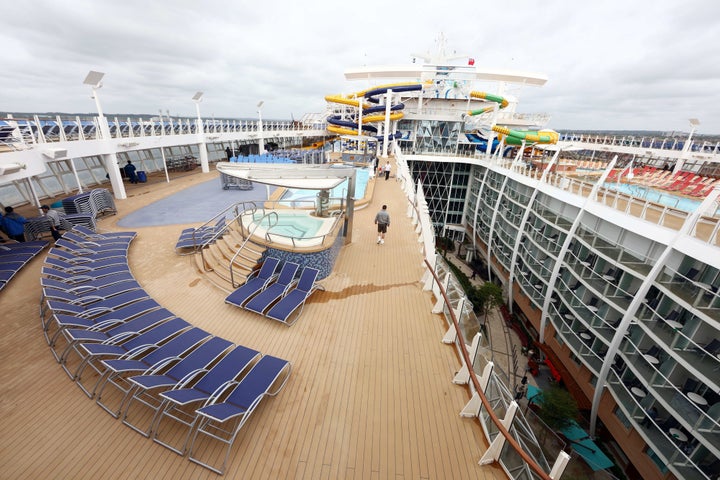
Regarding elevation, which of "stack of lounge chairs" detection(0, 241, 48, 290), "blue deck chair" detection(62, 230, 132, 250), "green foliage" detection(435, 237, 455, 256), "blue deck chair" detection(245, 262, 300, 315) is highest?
"blue deck chair" detection(245, 262, 300, 315)

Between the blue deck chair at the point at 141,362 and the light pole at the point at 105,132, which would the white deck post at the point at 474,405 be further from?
the light pole at the point at 105,132

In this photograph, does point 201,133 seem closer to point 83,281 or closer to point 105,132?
point 105,132

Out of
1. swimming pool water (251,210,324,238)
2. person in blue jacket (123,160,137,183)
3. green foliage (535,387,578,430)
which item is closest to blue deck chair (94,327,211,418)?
swimming pool water (251,210,324,238)

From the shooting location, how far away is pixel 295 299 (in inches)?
244

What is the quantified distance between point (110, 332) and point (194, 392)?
2.67m

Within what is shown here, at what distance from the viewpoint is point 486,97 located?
80.6ft

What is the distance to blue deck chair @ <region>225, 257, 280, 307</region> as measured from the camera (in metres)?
6.23

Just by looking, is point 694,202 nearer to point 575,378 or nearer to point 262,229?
point 575,378

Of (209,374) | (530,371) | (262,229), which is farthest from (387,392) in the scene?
(530,371)

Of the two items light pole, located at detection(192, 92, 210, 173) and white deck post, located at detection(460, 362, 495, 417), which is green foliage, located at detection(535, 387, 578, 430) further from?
light pole, located at detection(192, 92, 210, 173)

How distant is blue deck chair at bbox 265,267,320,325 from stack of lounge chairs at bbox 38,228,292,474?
0.91 m

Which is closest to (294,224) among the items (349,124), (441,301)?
(441,301)

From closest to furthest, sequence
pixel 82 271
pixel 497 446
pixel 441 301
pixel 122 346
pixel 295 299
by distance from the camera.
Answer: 1. pixel 497 446
2. pixel 122 346
3. pixel 441 301
4. pixel 295 299
5. pixel 82 271

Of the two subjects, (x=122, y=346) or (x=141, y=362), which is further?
(x=122, y=346)
